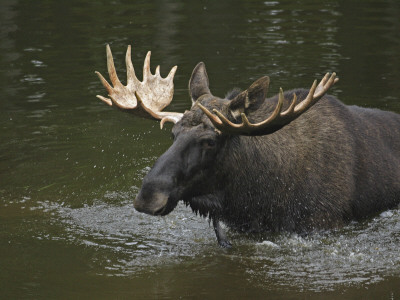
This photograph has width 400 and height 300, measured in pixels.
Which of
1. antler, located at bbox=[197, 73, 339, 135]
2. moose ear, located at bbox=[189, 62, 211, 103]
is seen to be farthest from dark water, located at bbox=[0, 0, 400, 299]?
moose ear, located at bbox=[189, 62, 211, 103]

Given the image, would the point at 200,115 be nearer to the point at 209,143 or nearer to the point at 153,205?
the point at 209,143

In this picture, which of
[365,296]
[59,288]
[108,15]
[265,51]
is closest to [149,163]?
[59,288]

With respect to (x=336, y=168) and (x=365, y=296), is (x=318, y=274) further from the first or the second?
(x=336, y=168)

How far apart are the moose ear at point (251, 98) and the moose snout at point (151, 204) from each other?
0.86m

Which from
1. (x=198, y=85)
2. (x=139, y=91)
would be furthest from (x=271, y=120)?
(x=139, y=91)

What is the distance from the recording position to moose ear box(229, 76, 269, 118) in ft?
19.3

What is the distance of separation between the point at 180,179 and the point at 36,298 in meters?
1.28

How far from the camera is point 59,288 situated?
229 inches

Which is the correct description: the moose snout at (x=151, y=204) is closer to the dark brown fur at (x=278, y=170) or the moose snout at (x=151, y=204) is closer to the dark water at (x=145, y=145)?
the dark brown fur at (x=278, y=170)

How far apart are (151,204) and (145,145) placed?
370cm

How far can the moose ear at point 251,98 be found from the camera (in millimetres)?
5887

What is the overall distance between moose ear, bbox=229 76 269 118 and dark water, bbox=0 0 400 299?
113cm

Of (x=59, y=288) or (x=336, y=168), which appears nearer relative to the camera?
(x=59, y=288)

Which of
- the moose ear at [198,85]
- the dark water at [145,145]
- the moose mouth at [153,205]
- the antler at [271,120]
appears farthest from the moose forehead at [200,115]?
the dark water at [145,145]
